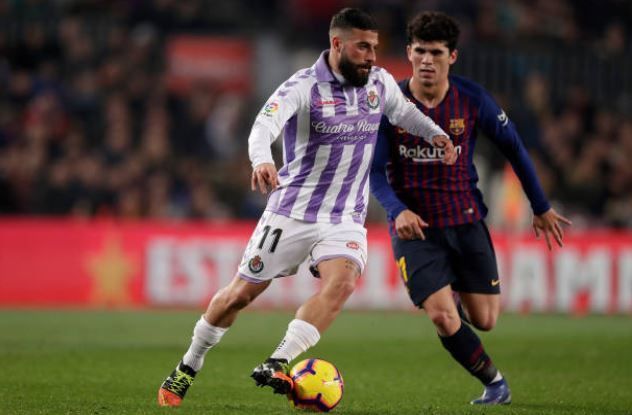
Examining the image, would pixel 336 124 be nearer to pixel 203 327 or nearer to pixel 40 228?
pixel 203 327

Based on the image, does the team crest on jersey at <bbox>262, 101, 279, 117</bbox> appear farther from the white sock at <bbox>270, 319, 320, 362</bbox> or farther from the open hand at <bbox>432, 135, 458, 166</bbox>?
the open hand at <bbox>432, 135, 458, 166</bbox>

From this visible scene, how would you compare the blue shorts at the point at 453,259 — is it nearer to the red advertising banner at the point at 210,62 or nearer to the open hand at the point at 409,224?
the open hand at the point at 409,224

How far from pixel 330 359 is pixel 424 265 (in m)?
3.04

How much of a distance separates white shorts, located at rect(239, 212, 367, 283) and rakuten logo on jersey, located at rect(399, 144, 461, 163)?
3.56 feet

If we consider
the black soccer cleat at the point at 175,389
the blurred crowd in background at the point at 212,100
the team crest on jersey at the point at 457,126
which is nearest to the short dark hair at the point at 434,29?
the team crest on jersey at the point at 457,126

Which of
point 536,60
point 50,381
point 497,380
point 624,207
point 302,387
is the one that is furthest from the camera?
point 536,60

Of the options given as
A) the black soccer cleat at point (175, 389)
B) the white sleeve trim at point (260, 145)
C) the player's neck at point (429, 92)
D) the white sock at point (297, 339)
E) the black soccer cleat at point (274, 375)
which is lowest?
the black soccer cleat at point (175, 389)

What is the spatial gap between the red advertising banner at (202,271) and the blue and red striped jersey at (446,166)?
8187 millimetres

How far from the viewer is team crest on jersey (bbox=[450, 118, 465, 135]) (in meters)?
7.64

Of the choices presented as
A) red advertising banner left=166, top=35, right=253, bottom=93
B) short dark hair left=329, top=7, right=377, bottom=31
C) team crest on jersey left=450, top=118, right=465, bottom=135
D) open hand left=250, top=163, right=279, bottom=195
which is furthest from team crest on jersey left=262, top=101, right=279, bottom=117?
red advertising banner left=166, top=35, right=253, bottom=93

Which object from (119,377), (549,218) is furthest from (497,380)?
(119,377)

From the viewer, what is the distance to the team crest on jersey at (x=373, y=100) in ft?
22.6

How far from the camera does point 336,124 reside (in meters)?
6.73

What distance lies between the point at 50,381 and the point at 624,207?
1131cm
